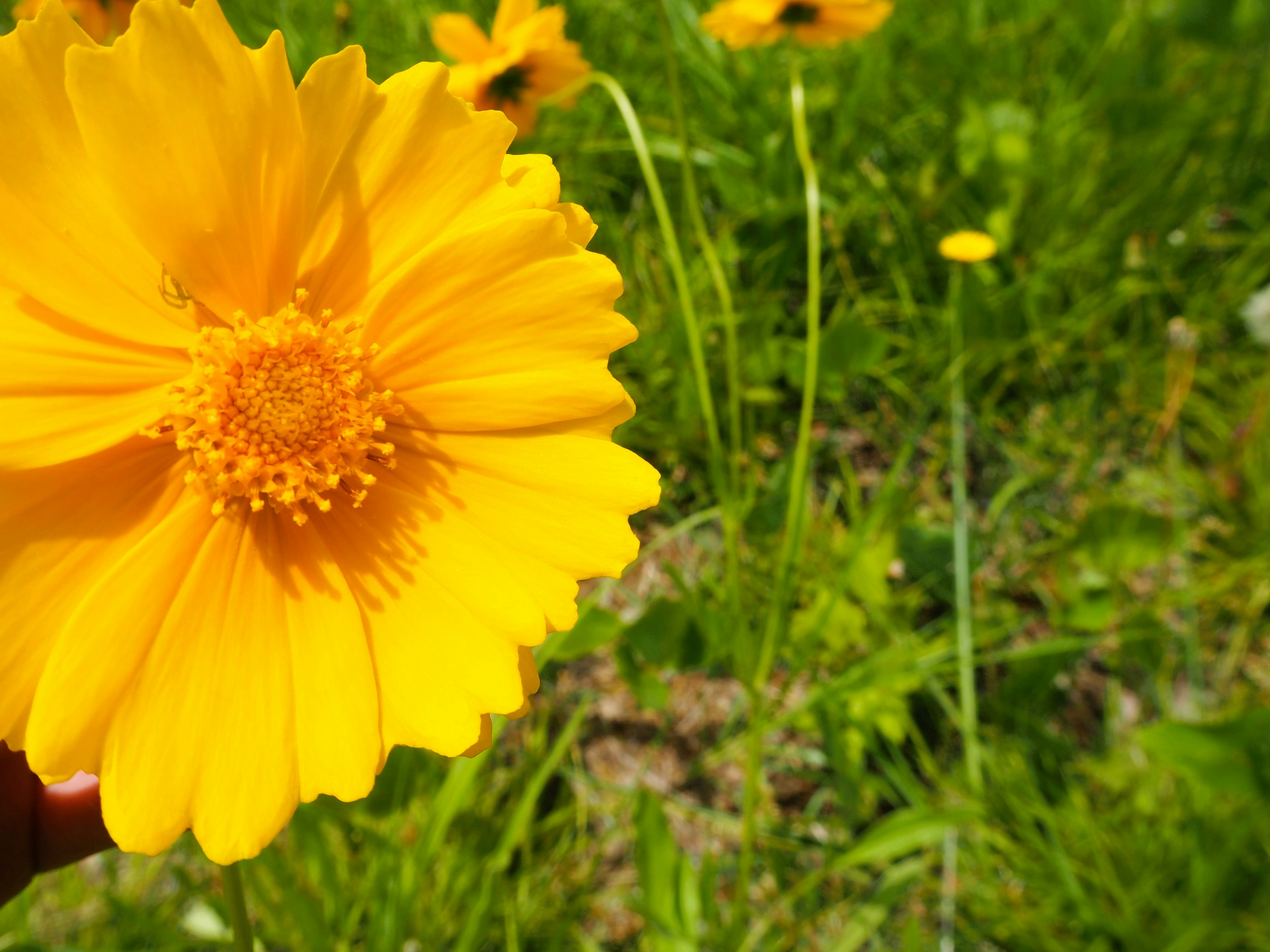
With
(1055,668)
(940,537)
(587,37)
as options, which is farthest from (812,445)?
(587,37)

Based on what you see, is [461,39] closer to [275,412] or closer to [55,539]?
[275,412]

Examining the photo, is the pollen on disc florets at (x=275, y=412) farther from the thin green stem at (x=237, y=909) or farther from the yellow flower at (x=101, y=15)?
the yellow flower at (x=101, y=15)

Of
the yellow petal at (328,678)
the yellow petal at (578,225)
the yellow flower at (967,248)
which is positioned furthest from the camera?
the yellow flower at (967,248)

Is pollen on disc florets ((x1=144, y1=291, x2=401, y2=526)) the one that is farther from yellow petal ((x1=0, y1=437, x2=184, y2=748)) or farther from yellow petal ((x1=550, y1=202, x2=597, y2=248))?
yellow petal ((x1=550, y1=202, x2=597, y2=248))

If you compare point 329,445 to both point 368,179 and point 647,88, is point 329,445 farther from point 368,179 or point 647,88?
point 647,88

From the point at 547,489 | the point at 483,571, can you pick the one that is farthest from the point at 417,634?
the point at 547,489

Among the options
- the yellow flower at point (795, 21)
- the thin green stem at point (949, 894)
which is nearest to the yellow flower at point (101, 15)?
the yellow flower at point (795, 21)
